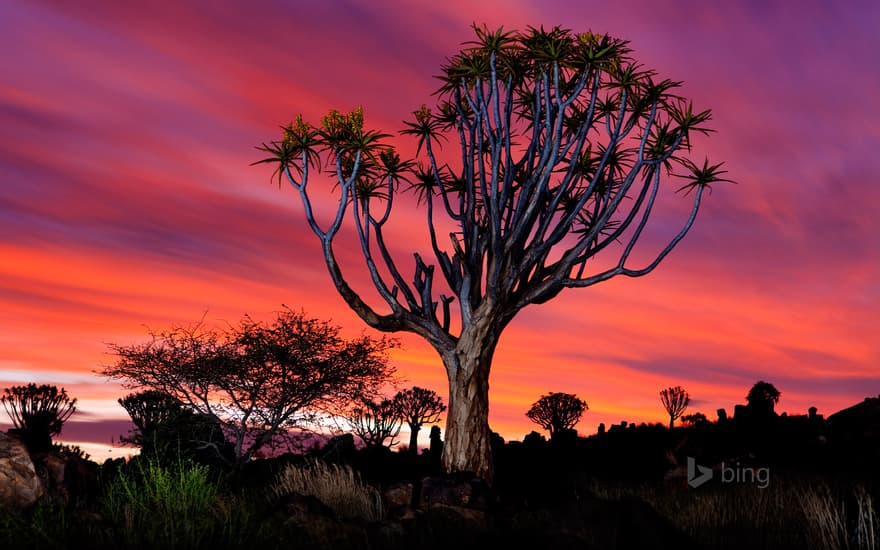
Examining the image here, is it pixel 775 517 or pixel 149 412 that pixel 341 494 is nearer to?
pixel 775 517

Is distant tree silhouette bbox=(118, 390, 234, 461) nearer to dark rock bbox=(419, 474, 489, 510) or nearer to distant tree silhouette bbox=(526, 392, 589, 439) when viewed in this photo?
dark rock bbox=(419, 474, 489, 510)

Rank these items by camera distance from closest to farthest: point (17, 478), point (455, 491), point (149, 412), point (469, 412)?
point (17, 478) → point (455, 491) → point (469, 412) → point (149, 412)

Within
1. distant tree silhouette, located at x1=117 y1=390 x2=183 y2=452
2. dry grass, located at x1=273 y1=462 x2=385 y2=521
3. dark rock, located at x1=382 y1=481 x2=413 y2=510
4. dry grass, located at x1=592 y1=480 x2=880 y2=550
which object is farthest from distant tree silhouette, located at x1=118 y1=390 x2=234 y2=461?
dry grass, located at x1=592 y1=480 x2=880 y2=550

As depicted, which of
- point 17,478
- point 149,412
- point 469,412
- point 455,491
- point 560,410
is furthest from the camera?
point 560,410

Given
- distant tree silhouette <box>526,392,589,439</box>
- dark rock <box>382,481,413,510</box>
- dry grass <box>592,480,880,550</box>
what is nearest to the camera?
dry grass <box>592,480,880,550</box>

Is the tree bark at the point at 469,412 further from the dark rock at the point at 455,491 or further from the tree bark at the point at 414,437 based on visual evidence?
Answer: the tree bark at the point at 414,437

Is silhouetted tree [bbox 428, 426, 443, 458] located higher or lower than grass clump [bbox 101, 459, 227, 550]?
higher

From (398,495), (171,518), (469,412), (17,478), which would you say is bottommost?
(171,518)

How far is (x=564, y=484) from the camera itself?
19.6 meters

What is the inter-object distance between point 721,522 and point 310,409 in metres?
11.3

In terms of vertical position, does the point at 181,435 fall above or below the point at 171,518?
above

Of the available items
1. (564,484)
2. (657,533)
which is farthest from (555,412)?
(657,533)
